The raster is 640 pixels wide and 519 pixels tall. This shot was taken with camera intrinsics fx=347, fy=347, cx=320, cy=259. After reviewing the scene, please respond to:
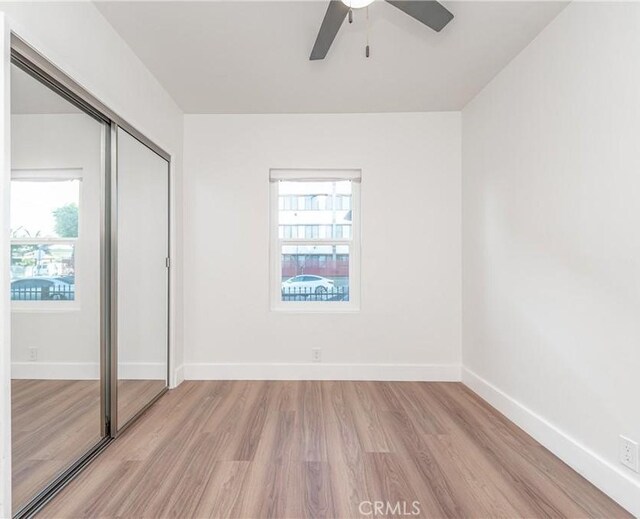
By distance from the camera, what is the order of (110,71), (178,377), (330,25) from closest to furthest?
(330,25)
(110,71)
(178,377)

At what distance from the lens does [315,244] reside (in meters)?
3.55

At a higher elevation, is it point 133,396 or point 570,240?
point 570,240

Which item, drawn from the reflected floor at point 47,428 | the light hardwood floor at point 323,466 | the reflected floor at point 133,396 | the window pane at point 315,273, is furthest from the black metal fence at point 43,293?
the window pane at point 315,273

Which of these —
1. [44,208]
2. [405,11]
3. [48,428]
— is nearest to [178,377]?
[48,428]

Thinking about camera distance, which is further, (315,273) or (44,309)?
(315,273)

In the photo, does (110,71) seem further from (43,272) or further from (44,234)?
(43,272)

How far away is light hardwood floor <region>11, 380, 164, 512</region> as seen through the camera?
5.11 feet

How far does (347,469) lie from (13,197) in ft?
6.95

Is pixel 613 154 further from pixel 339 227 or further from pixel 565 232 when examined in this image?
pixel 339 227

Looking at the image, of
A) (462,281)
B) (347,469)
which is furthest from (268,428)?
(462,281)

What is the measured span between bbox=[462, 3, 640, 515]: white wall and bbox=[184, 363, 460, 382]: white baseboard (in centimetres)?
56

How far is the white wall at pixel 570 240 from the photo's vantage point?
1638 millimetres

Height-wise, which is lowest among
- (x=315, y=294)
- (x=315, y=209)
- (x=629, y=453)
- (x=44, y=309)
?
(x=629, y=453)

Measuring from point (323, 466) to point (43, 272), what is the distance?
5.86 feet
